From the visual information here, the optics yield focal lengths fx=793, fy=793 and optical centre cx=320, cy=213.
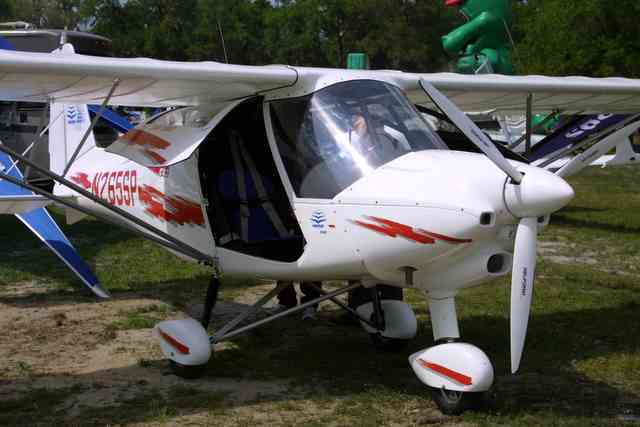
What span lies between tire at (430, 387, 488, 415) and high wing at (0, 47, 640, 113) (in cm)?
212

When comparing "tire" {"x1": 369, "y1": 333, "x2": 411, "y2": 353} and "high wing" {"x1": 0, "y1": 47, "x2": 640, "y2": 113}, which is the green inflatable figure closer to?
"high wing" {"x1": 0, "y1": 47, "x2": 640, "y2": 113}

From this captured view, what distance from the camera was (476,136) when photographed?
4652mm

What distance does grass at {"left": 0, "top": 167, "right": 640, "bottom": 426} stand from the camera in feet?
16.1

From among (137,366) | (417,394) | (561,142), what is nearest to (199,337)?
(137,366)

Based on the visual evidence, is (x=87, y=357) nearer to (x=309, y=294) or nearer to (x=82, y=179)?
(x=82, y=179)

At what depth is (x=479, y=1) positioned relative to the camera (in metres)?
31.6

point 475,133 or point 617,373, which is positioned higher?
point 475,133

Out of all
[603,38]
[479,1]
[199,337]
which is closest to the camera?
[199,337]

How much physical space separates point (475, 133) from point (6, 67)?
114 inches

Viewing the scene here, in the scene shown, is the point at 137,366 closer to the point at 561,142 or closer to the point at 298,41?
the point at 561,142

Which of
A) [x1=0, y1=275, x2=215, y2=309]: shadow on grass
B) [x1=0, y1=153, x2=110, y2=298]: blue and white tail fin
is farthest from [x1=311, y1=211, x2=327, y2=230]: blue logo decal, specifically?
[x1=0, y1=153, x2=110, y2=298]: blue and white tail fin

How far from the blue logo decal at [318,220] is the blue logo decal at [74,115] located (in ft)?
14.3

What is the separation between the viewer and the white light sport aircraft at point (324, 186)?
→ 14.7ft

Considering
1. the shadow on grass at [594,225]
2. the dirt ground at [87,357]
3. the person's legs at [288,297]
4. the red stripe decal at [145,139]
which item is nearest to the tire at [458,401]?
the dirt ground at [87,357]
